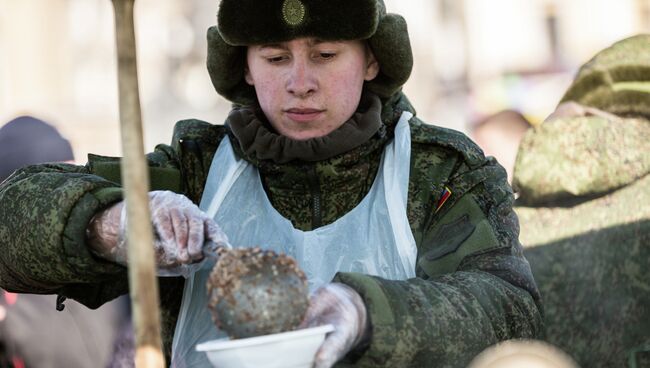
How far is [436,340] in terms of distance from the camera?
2611 millimetres

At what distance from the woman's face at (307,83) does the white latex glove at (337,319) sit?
69 cm

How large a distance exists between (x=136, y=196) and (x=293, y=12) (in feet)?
3.67

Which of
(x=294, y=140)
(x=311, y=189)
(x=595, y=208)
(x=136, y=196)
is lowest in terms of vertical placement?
(x=595, y=208)

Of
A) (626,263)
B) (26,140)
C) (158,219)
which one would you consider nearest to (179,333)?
(158,219)

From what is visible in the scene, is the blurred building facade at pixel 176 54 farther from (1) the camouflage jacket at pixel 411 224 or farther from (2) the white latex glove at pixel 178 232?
(2) the white latex glove at pixel 178 232

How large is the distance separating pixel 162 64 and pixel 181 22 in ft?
2.79

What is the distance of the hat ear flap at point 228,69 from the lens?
126 inches

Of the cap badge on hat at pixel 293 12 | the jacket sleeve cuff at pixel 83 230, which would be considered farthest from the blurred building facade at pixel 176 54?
the jacket sleeve cuff at pixel 83 230

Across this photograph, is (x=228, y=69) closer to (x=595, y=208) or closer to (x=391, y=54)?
(x=391, y=54)

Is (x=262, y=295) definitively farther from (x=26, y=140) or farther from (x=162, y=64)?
(x=162, y=64)

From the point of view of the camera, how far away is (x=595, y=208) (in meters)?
4.38

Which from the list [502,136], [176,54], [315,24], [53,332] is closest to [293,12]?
[315,24]

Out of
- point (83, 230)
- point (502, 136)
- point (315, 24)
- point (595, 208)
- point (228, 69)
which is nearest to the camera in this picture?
point (83, 230)

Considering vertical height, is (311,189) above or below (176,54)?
above
